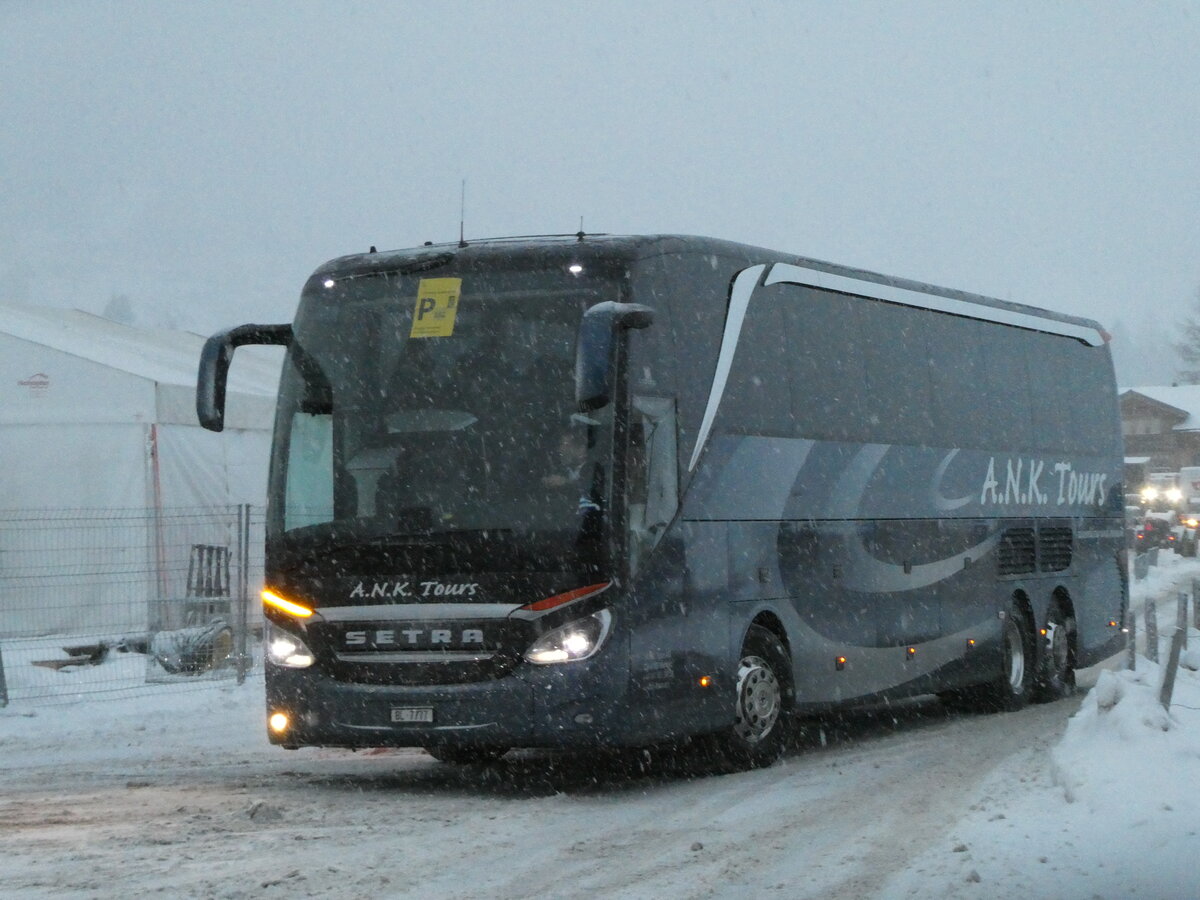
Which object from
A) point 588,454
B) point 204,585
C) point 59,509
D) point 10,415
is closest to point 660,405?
point 588,454

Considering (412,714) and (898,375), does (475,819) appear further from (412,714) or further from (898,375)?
(898,375)

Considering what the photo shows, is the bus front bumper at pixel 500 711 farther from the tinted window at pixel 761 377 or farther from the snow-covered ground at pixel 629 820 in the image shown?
the tinted window at pixel 761 377

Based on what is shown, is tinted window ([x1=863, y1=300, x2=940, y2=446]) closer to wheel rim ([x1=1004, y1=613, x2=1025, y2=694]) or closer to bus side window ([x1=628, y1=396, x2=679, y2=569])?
wheel rim ([x1=1004, y1=613, x2=1025, y2=694])

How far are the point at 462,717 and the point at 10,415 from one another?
15.3m

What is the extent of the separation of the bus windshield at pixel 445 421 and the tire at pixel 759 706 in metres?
1.96

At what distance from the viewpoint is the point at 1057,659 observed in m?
17.7

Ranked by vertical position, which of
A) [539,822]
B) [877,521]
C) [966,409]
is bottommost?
[539,822]

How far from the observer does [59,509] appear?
22375 mm

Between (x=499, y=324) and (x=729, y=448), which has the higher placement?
(x=499, y=324)

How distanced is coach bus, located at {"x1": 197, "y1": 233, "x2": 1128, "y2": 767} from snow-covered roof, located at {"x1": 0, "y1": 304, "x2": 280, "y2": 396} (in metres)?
13.1

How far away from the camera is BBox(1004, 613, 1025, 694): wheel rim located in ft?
54.6

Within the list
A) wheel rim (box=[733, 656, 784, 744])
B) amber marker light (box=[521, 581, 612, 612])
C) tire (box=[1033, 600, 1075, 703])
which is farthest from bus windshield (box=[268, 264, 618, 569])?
tire (box=[1033, 600, 1075, 703])

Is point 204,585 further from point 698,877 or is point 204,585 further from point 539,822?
point 698,877

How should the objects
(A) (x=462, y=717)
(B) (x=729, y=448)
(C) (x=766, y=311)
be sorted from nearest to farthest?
1. (A) (x=462, y=717)
2. (B) (x=729, y=448)
3. (C) (x=766, y=311)
